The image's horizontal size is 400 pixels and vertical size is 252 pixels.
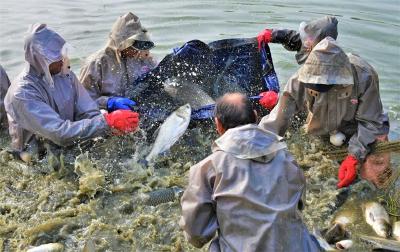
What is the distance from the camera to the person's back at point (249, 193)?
3.31m

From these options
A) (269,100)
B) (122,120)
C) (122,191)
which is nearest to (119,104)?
(122,120)

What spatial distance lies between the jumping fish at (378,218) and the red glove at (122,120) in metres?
2.69

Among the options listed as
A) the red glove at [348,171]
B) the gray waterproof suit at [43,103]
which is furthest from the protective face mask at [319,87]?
the gray waterproof suit at [43,103]

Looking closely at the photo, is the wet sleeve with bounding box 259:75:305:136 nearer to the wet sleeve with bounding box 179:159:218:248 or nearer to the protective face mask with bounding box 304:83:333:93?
the protective face mask with bounding box 304:83:333:93

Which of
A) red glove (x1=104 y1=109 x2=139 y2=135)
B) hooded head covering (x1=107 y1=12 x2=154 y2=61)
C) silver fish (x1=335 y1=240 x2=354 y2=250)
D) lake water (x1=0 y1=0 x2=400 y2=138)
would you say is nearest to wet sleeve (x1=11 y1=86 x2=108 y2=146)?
red glove (x1=104 y1=109 x2=139 y2=135)

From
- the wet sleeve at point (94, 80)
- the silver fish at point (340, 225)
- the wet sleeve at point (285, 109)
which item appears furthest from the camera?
the wet sleeve at point (94, 80)

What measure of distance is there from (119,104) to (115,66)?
67 centimetres

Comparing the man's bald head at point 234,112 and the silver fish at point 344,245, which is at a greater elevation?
the man's bald head at point 234,112

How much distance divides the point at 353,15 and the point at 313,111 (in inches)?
247

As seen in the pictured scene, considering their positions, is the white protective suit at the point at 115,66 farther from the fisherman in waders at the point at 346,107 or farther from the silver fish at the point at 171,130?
the fisherman in waders at the point at 346,107

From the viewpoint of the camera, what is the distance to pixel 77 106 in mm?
6117

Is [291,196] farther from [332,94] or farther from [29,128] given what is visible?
[29,128]

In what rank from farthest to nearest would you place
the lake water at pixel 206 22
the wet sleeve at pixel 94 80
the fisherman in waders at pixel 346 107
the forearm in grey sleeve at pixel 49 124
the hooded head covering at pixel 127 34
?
the lake water at pixel 206 22
the wet sleeve at pixel 94 80
the hooded head covering at pixel 127 34
the forearm in grey sleeve at pixel 49 124
the fisherman in waders at pixel 346 107

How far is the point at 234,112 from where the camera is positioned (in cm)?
360
